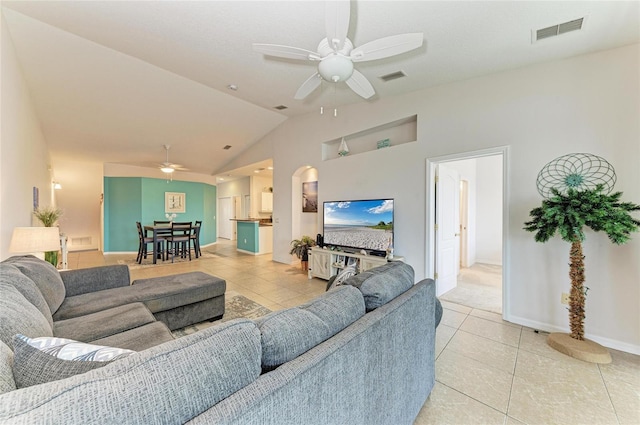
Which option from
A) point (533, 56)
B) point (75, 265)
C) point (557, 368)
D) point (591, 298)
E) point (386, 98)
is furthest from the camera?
point (75, 265)

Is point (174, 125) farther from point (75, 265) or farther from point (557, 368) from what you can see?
point (557, 368)

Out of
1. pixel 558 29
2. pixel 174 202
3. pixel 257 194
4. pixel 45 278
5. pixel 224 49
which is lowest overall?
pixel 45 278

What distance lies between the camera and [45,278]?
6.33 ft

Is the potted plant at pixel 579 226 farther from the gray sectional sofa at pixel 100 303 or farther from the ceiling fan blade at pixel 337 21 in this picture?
the gray sectional sofa at pixel 100 303

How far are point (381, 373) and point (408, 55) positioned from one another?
319 centimetres

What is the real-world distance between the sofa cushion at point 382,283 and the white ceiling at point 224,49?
2301mm

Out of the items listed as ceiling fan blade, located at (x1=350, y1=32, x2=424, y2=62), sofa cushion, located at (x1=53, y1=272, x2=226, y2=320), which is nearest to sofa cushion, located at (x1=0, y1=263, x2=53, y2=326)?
sofa cushion, located at (x1=53, y1=272, x2=226, y2=320)

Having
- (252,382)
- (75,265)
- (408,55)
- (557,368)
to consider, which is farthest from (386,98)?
(75,265)

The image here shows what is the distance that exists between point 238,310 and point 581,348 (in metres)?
3.50

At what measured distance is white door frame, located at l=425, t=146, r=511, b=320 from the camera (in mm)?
2916

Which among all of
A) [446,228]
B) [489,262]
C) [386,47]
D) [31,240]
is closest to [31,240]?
[31,240]

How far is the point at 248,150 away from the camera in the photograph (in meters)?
7.12

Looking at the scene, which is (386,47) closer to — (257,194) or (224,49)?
(224,49)

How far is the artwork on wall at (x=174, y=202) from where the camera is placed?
793cm
